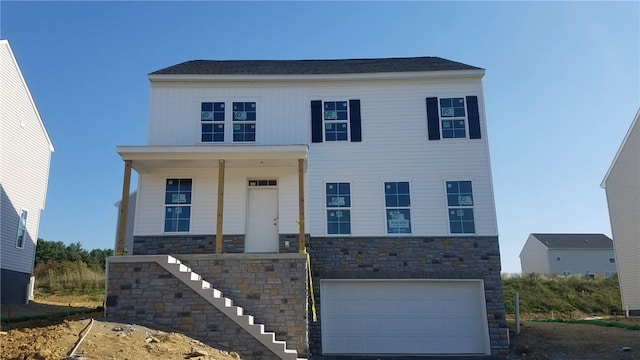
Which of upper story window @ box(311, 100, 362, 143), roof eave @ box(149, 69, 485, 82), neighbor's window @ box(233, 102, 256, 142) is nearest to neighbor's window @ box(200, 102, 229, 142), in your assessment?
neighbor's window @ box(233, 102, 256, 142)

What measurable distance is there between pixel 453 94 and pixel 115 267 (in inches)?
392

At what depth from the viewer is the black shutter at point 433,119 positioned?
1459 centimetres

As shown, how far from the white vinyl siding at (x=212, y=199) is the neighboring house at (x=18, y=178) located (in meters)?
5.95

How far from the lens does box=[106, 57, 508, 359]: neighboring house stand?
13.5 m

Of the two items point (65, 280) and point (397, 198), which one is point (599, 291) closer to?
point (397, 198)

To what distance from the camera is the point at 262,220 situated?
14.0 m

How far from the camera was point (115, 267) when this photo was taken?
10711 millimetres

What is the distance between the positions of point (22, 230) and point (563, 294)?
2512 centimetres

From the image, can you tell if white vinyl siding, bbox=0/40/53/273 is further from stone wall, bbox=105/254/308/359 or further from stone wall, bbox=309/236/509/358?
stone wall, bbox=309/236/509/358

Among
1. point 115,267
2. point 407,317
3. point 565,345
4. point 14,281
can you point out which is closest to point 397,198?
point 407,317

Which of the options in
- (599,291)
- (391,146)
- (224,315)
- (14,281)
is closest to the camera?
(224,315)

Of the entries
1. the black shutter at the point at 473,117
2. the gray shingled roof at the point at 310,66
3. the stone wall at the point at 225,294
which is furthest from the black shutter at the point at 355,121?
the stone wall at the point at 225,294

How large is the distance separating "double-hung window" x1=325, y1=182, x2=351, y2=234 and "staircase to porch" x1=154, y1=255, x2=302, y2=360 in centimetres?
409

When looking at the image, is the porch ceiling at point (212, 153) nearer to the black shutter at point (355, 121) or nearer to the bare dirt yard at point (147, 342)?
the black shutter at point (355, 121)
